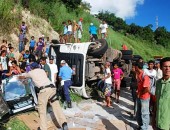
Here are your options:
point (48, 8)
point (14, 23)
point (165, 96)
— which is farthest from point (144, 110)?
point (48, 8)

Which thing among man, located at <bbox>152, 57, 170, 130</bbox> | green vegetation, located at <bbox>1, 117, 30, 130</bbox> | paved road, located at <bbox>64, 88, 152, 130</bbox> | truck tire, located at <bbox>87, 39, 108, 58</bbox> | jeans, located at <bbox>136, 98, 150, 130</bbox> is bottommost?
paved road, located at <bbox>64, 88, 152, 130</bbox>

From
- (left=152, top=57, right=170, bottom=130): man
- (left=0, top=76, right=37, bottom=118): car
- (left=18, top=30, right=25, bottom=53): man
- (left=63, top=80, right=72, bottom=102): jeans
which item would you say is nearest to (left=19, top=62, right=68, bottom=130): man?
(left=0, top=76, right=37, bottom=118): car

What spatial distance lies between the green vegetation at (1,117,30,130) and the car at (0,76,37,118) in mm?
536

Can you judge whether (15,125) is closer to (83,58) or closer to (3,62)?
(3,62)

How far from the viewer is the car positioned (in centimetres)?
661

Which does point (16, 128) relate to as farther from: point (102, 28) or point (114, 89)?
point (102, 28)

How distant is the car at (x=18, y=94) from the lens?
6.61m

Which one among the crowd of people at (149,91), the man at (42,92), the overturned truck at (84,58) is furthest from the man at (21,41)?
the man at (42,92)

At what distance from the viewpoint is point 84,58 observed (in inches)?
412

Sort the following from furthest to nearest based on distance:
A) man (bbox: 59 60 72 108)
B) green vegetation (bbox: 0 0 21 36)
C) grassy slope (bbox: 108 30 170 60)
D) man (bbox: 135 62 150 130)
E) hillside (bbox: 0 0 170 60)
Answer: grassy slope (bbox: 108 30 170 60)
hillside (bbox: 0 0 170 60)
green vegetation (bbox: 0 0 21 36)
man (bbox: 59 60 72 108)
man (bbox: 135 62 150 130)

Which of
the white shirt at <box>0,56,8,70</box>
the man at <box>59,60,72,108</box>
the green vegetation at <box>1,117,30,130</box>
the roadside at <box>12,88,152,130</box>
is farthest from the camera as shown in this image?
the white shirt at <box>0,56,8,70</box>

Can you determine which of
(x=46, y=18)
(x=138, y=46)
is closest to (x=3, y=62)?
(x=46, y=18)

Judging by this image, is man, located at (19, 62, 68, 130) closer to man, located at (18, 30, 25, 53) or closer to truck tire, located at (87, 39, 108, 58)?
truck tire, located at (87, 39, 108, 58)

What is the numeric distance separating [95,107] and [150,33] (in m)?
30.8
